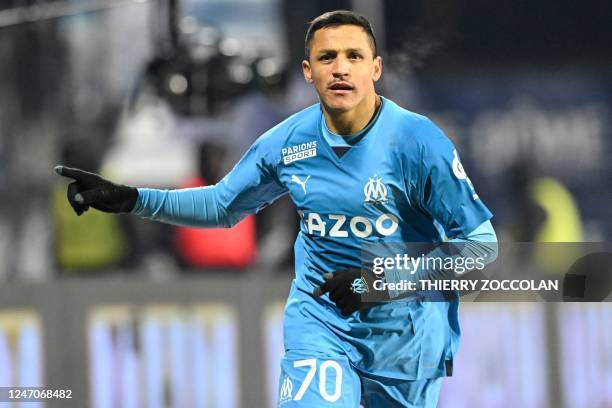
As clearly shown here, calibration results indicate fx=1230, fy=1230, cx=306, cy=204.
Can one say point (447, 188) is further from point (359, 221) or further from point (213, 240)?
point (213, 240)

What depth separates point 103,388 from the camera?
319 inches

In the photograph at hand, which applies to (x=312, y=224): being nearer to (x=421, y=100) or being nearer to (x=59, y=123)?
(x=421, y=100)

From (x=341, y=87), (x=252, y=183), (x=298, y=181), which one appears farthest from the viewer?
(x=252, y=183)

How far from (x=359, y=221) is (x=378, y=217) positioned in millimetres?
77

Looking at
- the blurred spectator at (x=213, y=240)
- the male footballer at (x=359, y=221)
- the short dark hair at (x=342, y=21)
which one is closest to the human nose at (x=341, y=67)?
the male footballer at (x=359, y=221)

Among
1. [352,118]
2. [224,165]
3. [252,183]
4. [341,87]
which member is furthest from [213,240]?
[341,87]

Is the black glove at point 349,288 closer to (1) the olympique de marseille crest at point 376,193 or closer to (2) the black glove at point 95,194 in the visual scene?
(1) the olympique de marseille crest at point 376,193

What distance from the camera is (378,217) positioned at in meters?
4.91

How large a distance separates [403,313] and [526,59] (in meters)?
3.46

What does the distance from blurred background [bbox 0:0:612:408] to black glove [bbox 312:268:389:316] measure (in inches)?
120

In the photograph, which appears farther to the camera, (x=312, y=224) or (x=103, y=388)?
(x=103, y=388)

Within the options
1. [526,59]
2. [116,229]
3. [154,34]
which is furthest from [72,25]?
[526,59]

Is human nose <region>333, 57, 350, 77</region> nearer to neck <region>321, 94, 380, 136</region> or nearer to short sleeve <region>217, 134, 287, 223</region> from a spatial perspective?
neck <region>321, 94, 380, 136</region>

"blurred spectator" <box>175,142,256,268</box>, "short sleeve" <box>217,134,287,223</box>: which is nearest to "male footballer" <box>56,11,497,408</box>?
"short sleeve" <box>217,134,287,223</box>
